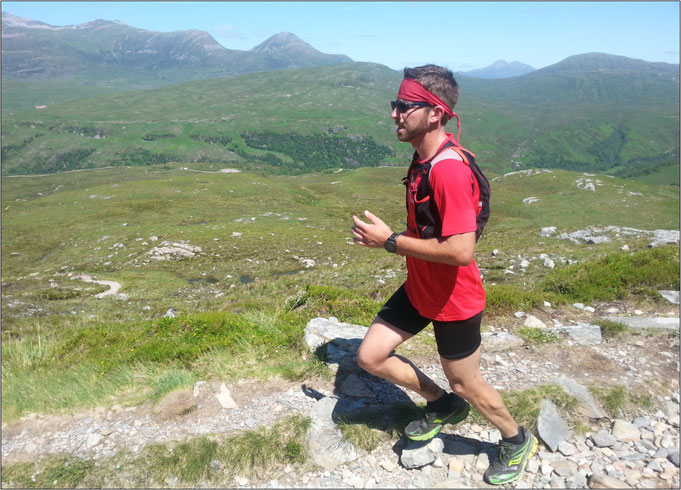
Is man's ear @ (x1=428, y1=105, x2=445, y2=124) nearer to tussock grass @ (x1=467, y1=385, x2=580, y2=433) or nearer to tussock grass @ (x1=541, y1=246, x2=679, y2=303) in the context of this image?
tussock grass @ (x1=467, y1=385, x2=580, y2=433)

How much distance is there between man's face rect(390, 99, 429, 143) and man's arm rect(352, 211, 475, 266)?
3.28 feet

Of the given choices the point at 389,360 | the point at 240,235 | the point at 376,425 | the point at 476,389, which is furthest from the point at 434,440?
the point at 240,235

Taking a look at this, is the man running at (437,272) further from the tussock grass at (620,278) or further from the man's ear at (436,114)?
the tussock grass at (620,278)

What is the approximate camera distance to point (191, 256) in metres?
43.3

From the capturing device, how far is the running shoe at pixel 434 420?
5.13 meters

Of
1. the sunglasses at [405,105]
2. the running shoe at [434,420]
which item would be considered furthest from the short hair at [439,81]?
the running shoe at [434,420]

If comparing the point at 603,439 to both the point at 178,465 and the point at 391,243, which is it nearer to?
the point at 391,243

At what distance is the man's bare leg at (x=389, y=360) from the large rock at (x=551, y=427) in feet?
4.44

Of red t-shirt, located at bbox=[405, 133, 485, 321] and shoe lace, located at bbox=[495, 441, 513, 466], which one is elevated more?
red t-shirt, located at bbox=[405, 133, 485, 321]

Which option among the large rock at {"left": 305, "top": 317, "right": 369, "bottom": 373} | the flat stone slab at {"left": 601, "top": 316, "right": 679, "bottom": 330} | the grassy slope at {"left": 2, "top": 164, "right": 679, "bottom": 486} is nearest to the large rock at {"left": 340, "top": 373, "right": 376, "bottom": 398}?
the large rock at {"left": 305, "top": 317, "right": 369, "bottom": 373}

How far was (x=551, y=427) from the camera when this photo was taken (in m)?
5.45

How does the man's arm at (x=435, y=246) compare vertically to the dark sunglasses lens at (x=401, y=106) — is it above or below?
below

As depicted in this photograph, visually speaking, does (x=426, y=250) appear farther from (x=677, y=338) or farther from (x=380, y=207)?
(x=380, y=207)

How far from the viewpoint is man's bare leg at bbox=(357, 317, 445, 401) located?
16.6ft
